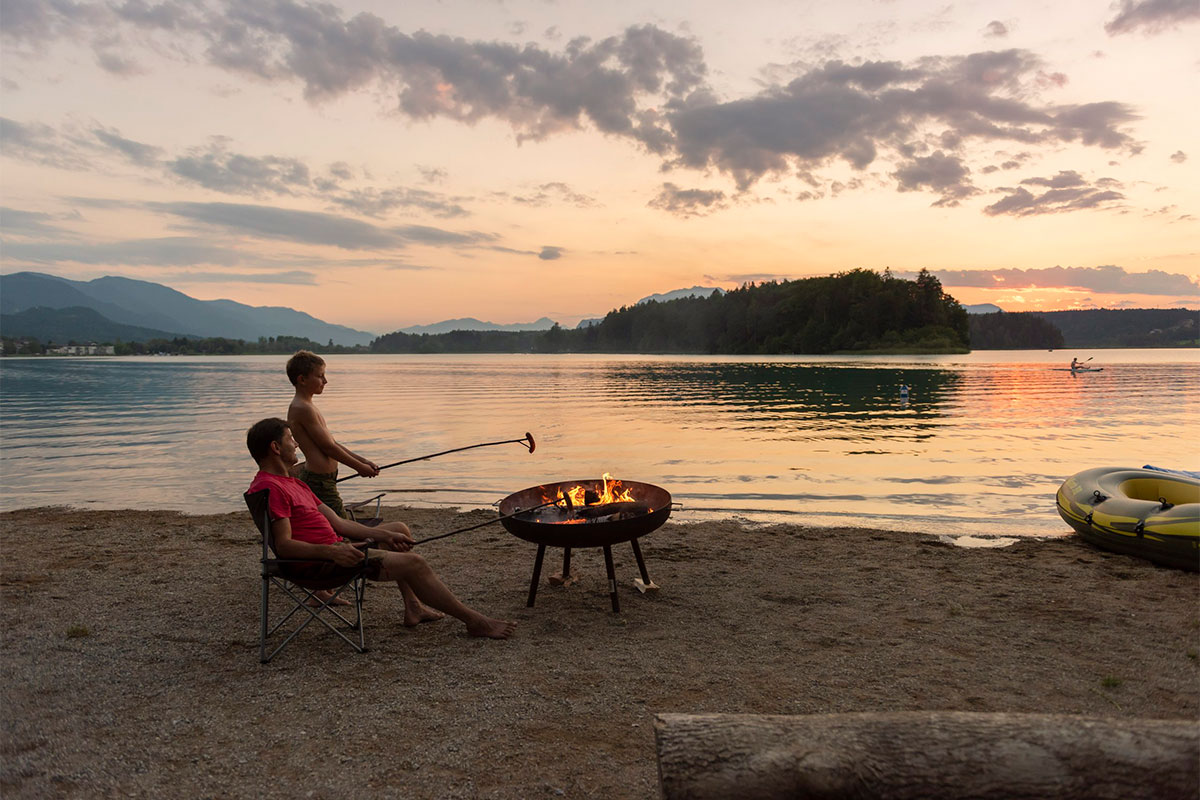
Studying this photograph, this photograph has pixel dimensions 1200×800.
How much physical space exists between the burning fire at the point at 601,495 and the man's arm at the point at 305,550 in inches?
83.3

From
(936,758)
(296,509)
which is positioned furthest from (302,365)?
(936,758)

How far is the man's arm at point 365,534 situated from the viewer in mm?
5551

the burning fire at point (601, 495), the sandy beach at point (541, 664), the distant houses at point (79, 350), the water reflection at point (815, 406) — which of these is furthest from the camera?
the distant houses at point (79, 350)

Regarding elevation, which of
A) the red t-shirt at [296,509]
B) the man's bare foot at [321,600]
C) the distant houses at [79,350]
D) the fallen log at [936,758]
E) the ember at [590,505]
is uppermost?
the distant houses at [79,350]

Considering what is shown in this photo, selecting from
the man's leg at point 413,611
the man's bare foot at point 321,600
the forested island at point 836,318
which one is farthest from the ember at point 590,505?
the forested island at point 836,318

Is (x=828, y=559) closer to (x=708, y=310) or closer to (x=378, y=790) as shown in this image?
(x=378, y=790)

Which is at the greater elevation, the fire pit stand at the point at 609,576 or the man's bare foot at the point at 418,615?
the fire pit stand at the point at 609,576

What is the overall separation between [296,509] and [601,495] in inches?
103

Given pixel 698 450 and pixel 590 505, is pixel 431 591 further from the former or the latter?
pixel 698 450

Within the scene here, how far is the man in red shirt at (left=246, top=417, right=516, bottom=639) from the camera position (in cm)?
491

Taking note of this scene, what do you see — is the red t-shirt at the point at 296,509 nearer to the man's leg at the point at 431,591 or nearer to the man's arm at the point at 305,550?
the man's arm at the point at 305,550

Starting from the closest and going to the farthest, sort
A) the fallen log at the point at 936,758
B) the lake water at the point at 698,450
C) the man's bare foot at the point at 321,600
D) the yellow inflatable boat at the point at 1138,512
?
the fallen log at the point at 936,758 < the man's bare foot at the point at 321,600 < the yellow inflatable boat at the point at 1138,512 < the lake water at the point at 698,450

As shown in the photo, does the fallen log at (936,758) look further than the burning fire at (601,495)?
No

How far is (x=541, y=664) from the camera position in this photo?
198 inches
